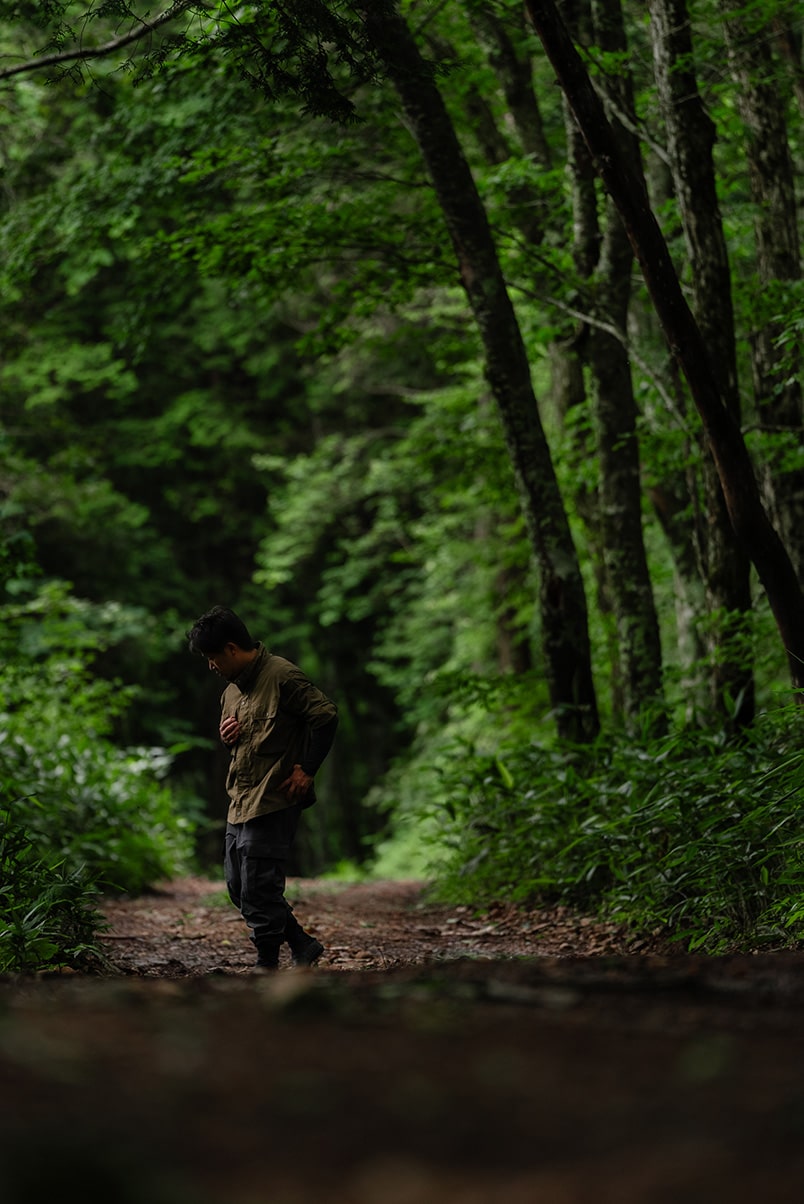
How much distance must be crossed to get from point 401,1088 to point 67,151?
47.2ft

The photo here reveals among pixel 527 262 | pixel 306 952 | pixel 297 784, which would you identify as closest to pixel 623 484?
pixel 527 262

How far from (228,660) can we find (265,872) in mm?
1055

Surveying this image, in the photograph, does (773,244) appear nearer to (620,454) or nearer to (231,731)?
(620,454)

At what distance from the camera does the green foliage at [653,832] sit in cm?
596

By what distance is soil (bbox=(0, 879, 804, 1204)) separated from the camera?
5.38 feet

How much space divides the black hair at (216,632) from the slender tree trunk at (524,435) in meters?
4.11

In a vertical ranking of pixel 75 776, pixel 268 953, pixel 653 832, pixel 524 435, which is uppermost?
pixel 524 435

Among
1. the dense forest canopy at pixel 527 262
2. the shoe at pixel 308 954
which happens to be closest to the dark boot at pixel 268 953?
the shoe at pixel 308 954

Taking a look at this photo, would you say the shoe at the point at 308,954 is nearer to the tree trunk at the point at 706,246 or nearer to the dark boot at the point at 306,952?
the dark boot at the point at 306,952

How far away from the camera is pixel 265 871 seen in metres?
5.88

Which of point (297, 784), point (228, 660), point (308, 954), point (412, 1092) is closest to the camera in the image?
point (412, 1092)

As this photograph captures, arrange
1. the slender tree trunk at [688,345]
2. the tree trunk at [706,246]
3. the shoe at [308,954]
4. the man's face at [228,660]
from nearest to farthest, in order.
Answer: the man's face at [228,660] → the shoe at [308,954] → the slender tree trunk at [688,345] → the tree trunk at [706,246]

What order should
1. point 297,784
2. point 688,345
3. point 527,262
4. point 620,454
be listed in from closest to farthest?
1. point 297,784
2. point 688,345
3. point 620,454
4. point 527,262

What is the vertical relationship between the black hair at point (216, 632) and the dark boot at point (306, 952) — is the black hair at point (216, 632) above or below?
above
